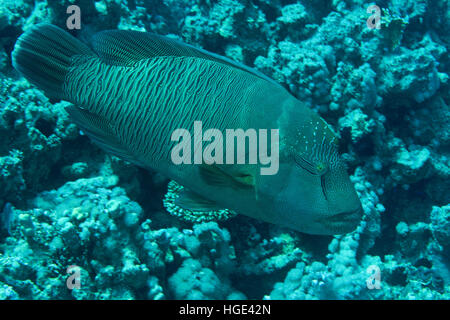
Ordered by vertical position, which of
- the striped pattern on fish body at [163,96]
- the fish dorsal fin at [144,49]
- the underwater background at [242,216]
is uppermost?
the fish dorsal fin at [144,49]

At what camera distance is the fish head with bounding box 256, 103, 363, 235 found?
6.95ft

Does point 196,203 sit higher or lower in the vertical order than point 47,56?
lower

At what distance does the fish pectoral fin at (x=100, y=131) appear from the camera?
2.47 meters

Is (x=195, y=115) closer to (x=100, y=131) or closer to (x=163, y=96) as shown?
(x=163, y=96)

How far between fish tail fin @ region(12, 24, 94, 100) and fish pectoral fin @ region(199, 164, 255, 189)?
4.27 ft

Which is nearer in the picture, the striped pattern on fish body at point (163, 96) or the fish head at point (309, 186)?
the fish head at point (309, 186)

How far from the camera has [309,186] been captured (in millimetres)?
2121

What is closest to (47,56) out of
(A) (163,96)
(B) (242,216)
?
(A) (163,96)

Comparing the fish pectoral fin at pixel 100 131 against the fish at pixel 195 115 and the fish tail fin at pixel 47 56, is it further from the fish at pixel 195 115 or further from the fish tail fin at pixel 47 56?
the fish tail fin at pixel 47 56

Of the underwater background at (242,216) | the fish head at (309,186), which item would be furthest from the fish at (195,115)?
the underwater background at (242,216)

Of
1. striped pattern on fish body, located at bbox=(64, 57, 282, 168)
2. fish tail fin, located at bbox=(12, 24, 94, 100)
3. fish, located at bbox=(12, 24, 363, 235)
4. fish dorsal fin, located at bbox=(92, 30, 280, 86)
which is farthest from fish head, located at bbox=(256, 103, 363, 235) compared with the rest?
fish tail fin, located at bbox=(12, 24, 94, 100)

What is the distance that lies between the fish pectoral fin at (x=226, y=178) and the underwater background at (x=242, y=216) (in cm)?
135

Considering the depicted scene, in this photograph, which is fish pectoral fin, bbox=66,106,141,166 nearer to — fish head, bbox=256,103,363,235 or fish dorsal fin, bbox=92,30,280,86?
fish dorsal fin, bbox=92,30,280,86

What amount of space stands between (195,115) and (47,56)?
4.11ft
